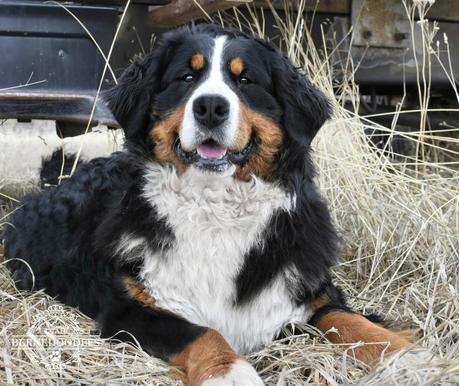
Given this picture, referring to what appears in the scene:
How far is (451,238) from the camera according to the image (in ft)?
11.8

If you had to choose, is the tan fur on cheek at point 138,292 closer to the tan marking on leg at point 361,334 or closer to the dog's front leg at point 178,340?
the dog's front leg at point 178,340

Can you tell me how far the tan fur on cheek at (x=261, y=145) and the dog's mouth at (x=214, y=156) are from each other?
0.03 meters

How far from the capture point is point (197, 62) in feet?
9.64

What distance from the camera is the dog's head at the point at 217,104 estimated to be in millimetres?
2777

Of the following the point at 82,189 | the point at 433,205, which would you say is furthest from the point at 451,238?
the point at 82,189

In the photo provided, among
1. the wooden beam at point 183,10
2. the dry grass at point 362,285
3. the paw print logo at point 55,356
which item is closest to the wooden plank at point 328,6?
the dry grass at point 362,285

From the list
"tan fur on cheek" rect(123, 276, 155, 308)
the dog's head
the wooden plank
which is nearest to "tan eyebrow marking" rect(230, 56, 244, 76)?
the dog's head

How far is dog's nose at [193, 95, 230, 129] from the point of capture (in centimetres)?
271

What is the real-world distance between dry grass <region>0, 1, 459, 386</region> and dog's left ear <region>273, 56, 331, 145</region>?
2.56 feet

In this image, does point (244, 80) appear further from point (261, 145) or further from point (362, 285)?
point (362, 285)

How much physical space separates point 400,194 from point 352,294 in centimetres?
81

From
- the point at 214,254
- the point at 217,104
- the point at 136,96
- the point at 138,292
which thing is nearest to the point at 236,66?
the point at 217,104

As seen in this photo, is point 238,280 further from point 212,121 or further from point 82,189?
point 82,189

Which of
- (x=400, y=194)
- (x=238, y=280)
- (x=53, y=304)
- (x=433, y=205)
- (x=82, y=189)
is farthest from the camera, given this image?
(x=400, y=194)
